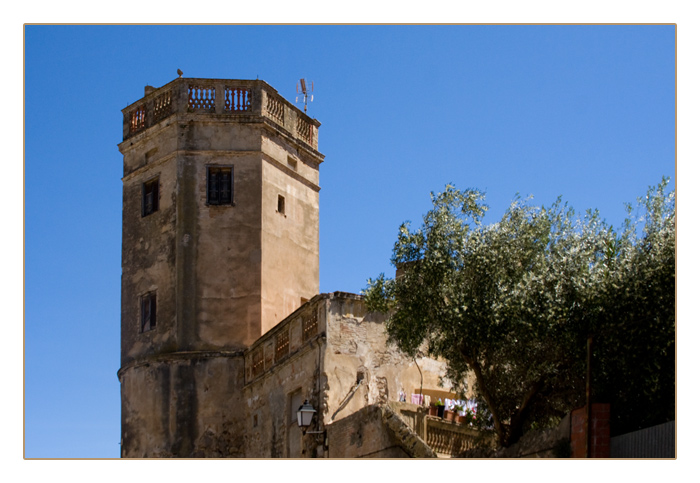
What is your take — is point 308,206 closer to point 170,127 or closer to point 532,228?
point 170,127

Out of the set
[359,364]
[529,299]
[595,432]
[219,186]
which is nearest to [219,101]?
[219,186]

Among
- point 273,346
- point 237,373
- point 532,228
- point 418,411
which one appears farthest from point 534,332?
point 237,373

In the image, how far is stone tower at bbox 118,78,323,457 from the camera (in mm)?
33000

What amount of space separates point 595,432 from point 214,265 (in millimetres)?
15725

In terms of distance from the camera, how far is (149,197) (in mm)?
35469

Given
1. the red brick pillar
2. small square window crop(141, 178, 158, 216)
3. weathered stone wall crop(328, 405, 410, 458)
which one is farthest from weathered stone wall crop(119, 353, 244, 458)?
the red brick pillar

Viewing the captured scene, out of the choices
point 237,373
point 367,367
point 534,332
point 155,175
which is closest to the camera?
point 534,332

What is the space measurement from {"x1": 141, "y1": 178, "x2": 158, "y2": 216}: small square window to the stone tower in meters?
0.04

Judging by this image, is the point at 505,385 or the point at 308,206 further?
the point at 308,206

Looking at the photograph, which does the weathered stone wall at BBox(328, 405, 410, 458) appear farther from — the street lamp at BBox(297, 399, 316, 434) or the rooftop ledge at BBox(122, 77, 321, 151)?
the rooftop ledge at BBox(122, 77, 321, 151)

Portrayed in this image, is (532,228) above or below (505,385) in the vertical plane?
above

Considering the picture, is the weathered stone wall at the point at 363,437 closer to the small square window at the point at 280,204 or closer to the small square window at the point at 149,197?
the small square window at the point at 280,204

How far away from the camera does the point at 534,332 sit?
2339 cm
